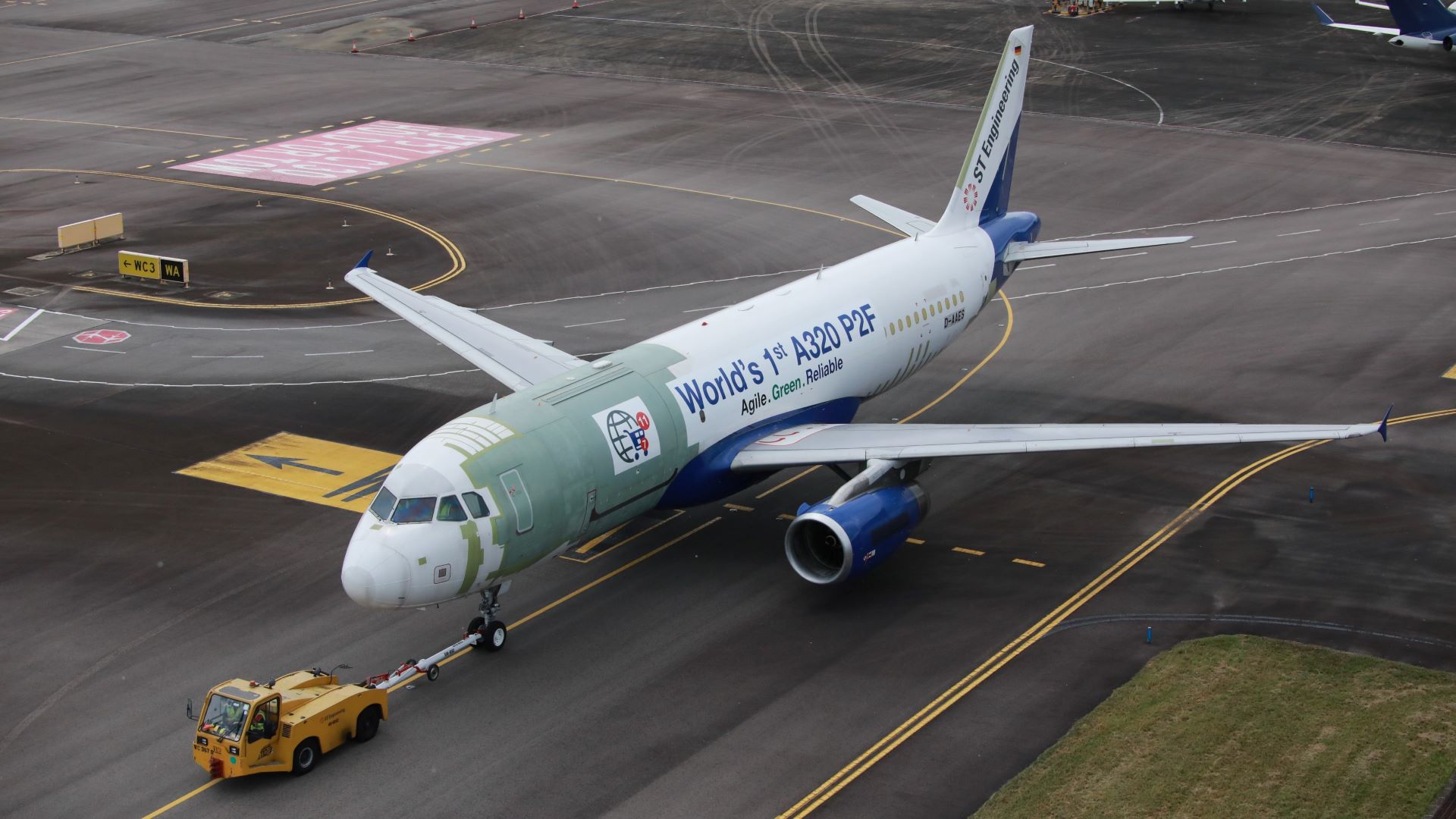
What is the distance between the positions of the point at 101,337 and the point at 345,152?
97.8 ft

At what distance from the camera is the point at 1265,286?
61.1m

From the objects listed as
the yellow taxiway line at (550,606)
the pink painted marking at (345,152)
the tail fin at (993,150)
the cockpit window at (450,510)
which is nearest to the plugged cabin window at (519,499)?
the cockpit window at (450,510)

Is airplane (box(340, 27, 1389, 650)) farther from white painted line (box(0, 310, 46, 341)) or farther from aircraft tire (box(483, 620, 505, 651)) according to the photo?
white painted line (box(0, 310, 46, 341))

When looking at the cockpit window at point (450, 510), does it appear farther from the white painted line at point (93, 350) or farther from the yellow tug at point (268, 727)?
the white painted line at point (93, 350)

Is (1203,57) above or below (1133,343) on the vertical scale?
above

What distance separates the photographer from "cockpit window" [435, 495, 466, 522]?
1249 inches

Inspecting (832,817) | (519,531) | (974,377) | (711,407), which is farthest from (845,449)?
(974,377)

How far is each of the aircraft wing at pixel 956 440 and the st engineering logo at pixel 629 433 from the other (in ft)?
10.4

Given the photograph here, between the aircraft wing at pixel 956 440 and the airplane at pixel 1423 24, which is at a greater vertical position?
the airplane at pixel 1423 24

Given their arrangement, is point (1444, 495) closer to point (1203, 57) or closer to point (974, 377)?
point (974, 377)

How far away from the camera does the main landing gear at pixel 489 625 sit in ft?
112

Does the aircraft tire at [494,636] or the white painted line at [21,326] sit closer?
the aircraft tire at [494,636]

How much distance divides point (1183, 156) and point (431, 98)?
4754 centimetres

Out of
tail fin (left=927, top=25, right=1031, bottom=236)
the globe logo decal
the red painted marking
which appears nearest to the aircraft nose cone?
the globe logo decal
